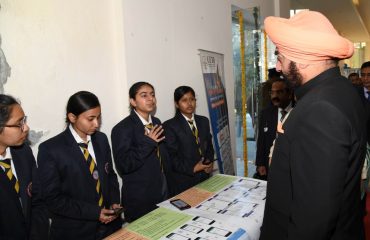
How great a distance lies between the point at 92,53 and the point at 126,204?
3.54 ft

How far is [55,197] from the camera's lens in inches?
62.1

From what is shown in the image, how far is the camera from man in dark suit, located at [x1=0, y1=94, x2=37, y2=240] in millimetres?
1349

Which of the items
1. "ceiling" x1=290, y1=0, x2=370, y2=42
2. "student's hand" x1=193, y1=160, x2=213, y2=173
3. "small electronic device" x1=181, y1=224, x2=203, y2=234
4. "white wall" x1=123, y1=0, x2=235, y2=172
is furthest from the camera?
"ceiling" x1=290, y1=0, x2=370, y2=42

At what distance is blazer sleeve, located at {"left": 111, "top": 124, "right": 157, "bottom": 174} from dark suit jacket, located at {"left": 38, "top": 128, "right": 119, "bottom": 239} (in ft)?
0.93

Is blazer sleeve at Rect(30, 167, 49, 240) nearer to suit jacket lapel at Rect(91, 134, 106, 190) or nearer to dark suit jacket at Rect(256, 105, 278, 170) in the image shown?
suit jacket lapel at Rect(91, 134, 106, 190)

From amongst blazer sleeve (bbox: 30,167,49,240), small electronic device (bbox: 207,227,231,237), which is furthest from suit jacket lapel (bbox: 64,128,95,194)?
small electronic device (bbox: 207,227,231,237)

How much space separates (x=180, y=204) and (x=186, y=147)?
2.36ft

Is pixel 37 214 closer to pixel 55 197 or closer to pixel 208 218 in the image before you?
pixel 55 197

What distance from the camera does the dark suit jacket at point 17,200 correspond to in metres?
1.34

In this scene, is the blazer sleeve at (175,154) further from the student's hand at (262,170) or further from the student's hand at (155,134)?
the student's hand at (262,170)

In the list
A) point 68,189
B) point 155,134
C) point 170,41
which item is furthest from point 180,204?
point 170,41

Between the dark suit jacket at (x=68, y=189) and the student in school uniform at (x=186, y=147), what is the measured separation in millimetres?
738

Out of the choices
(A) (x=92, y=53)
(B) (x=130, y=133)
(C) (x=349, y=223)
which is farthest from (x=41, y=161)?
(C) (x=349, y=223)

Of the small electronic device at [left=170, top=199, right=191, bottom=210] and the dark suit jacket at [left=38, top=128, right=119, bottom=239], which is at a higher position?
the dark suit jacket at [left=38, top=128, right=119, bottom=239]
